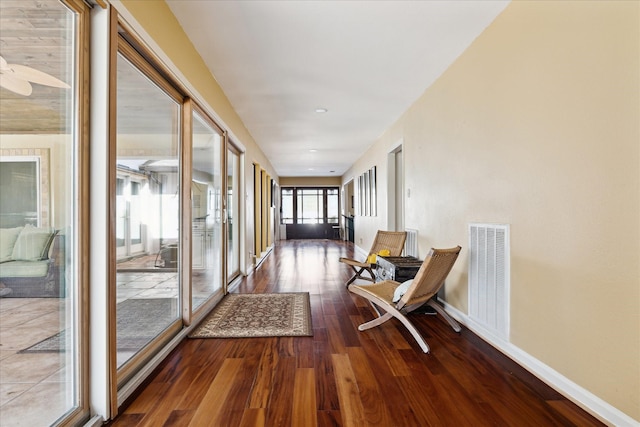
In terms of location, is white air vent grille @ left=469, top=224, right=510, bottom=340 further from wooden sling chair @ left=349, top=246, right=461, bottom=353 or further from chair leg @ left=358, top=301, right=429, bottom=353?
chair leg @ left=358, top=301, right=429, bottom=353

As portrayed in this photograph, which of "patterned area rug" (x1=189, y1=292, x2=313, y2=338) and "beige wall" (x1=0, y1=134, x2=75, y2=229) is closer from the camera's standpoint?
"beige wall" (x1=0, y1=134, x2=75, y2=229)

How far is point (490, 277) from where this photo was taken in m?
2.55

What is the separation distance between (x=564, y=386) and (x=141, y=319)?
8.96 feet

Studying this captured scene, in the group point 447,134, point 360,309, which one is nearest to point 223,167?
point 360,309

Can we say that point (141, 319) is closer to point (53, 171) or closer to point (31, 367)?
point (31, 367)

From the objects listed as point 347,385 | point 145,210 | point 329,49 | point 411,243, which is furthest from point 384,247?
point 145,210

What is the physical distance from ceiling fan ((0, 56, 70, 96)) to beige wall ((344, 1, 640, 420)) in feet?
8.29

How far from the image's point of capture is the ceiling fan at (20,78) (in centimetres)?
114

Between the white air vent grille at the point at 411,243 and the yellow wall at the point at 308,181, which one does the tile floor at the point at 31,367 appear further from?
the yellow wall at the point at 308,181

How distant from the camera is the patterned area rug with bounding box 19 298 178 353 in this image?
81.4 inches

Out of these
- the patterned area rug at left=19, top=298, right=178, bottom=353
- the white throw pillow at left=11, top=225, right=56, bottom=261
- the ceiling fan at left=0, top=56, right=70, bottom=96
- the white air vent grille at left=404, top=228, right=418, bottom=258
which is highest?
the ceiling fan at left=0, top=56, right=70, bottom=96

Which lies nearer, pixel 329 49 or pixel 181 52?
pixel 181 52

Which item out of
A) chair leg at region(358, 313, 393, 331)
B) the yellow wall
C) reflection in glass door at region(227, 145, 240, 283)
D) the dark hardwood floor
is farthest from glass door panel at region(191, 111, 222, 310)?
the yellow wall

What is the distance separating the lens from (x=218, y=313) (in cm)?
337
